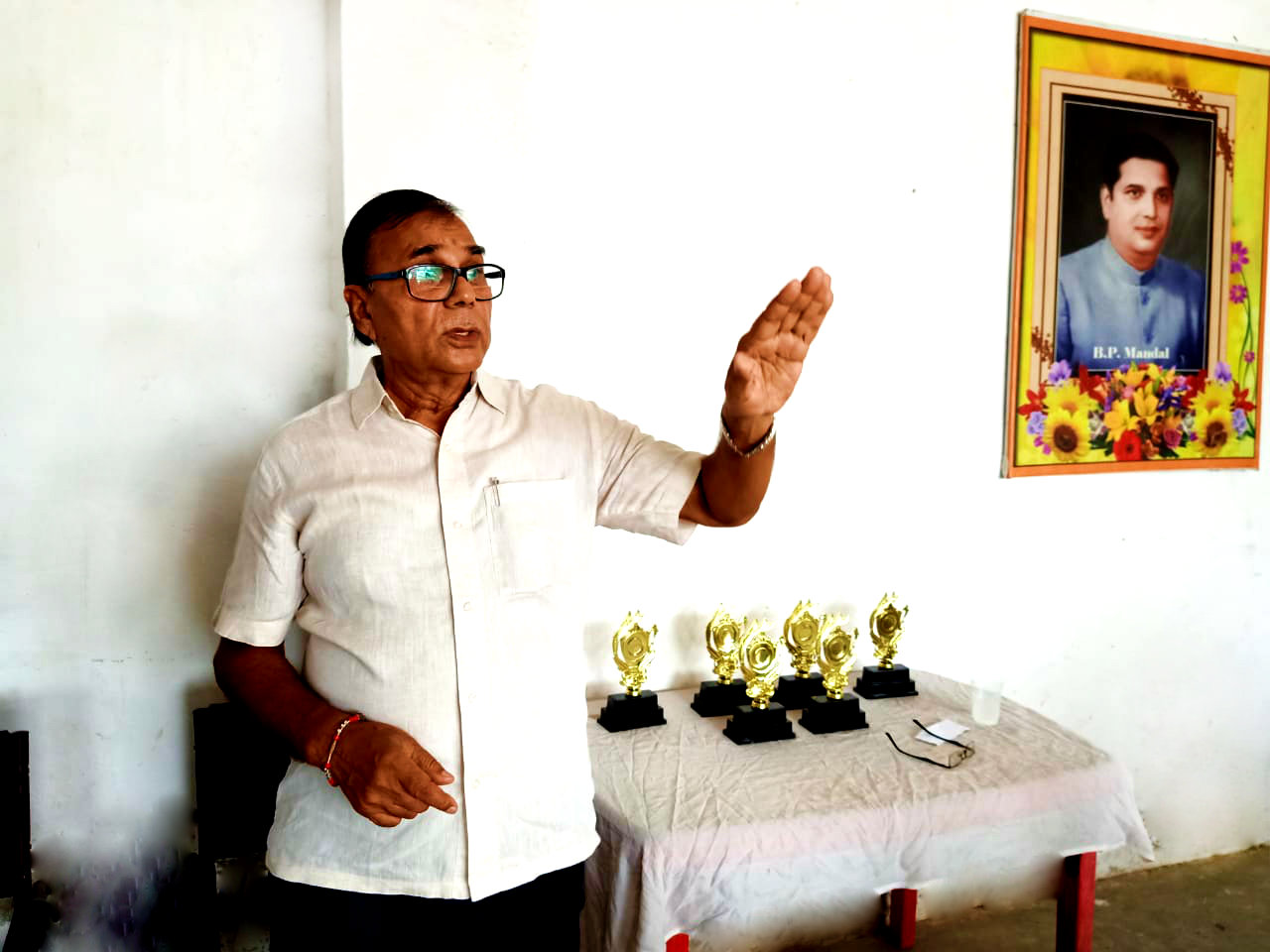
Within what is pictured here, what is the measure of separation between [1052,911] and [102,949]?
2.31m

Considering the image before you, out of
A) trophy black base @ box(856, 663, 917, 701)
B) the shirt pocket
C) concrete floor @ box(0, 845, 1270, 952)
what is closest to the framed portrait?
trophy black base @ box(856, 663, 917, 701)

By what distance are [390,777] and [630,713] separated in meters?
0.90

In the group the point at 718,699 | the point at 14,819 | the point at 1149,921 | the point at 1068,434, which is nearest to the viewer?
the point at 14,819

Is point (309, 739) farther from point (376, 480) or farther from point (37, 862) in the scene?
point (37, 862)

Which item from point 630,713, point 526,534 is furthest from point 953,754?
point 526,534

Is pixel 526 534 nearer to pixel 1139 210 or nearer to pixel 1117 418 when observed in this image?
pixel 1117 418

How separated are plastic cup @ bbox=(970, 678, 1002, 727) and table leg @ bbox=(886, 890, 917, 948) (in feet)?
2.14

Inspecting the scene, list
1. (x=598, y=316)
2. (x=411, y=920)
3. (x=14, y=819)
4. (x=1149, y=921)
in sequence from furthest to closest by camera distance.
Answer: (x=1149, y=921) < (x=598, y=316) < (x=14, y=819) < (x=411, y=920)

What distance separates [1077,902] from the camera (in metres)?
1.90

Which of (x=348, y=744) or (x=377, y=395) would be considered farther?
(x=377, y=395)

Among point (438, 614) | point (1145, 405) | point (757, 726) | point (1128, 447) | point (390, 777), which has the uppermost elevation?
point (1145, 405)

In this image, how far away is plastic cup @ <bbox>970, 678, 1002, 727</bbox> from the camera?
6.68 feet

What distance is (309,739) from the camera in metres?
1.27

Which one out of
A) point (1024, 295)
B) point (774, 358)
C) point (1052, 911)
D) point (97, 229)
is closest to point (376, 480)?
point (774, 358)
